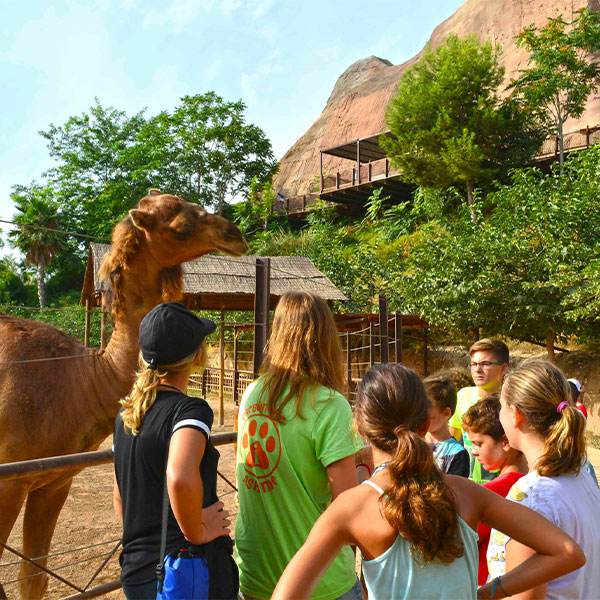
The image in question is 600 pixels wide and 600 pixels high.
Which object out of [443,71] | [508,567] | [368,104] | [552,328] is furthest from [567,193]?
[368,104]

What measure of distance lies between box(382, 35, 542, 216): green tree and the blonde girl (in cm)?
2152

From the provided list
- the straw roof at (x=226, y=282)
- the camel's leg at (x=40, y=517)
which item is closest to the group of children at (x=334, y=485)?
the camel's leg at (x=40, y=517)

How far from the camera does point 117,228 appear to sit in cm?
381

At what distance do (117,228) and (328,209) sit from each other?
27079mm

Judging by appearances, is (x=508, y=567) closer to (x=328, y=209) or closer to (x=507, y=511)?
(x=507, y=511)

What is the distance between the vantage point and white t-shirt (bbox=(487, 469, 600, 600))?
1.70 meters

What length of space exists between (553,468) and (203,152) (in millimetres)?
30240

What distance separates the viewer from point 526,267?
1378cm

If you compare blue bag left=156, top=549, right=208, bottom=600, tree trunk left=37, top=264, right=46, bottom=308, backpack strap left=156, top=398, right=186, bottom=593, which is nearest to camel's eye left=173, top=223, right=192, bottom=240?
backpack strap left=156, top=398, right=186, bottom=593

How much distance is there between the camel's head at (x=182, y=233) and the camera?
3.68 m

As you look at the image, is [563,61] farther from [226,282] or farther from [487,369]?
[487,369]

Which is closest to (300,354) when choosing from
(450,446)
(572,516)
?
(572,516)

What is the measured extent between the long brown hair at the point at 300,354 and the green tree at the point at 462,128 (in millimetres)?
21462

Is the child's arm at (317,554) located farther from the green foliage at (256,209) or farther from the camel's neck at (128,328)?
the green foliage at (256,209)
